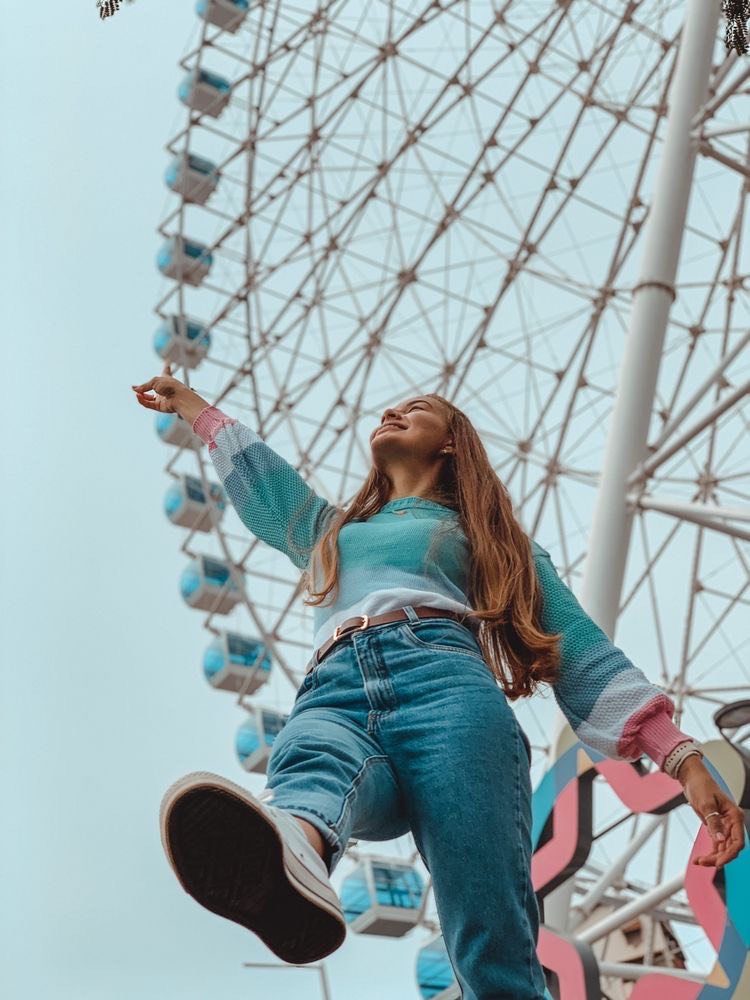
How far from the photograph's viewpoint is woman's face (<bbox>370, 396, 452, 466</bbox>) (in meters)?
3.84

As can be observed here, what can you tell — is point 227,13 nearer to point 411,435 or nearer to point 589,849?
point 589,849

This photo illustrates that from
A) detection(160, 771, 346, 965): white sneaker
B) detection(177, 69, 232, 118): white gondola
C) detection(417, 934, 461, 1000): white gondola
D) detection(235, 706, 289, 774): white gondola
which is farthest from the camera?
detection(177, 69, 232, 118): white gondola

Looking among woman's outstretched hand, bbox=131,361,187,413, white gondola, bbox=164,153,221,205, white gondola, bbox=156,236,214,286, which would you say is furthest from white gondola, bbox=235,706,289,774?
woman's outstretched hand, bbox=131,361,187,413

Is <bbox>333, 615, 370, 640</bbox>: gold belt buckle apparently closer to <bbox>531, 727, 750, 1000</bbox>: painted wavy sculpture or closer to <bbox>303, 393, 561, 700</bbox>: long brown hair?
<bbox>303, 393, 561, 700</bbox>: long brown hair

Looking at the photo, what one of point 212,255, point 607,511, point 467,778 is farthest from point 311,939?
point 212,255

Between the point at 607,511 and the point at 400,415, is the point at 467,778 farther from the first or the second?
the point at 607,511

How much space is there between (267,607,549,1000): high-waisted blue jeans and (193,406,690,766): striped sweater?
0.25 m

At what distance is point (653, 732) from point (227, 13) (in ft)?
62.9

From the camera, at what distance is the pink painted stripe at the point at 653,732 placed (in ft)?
11.0

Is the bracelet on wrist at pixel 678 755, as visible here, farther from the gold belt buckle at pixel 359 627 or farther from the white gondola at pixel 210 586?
the white gondola at pixel 210 586

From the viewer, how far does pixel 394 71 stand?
19562 millimetres

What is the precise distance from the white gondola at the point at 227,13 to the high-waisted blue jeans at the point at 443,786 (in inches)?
750

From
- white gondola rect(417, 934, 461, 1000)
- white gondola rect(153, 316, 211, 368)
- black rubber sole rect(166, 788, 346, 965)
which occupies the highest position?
white gondola rect(153, 316, 211, 368)

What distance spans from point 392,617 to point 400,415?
70 cm
